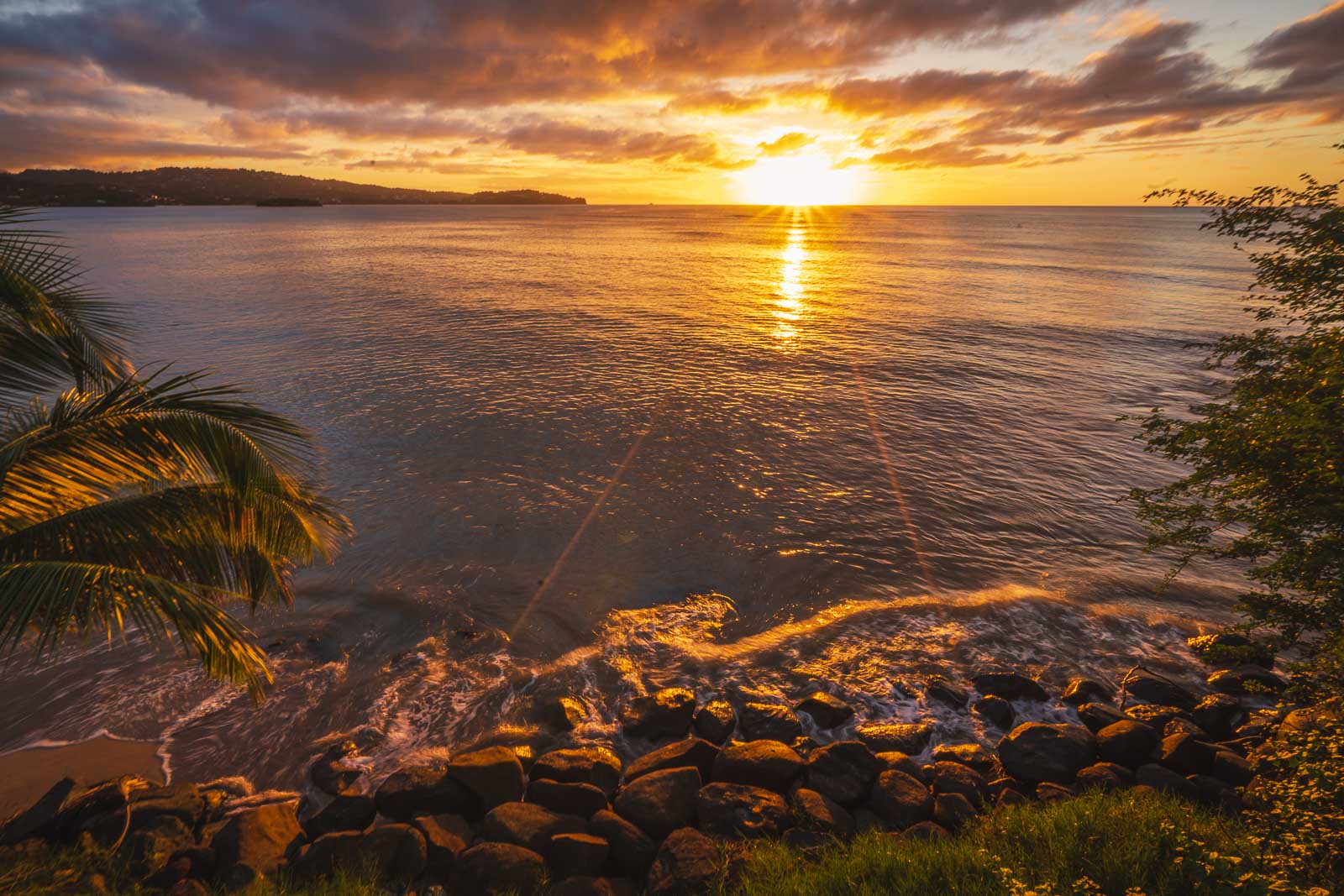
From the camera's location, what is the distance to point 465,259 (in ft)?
302

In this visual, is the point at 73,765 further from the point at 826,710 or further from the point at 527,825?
the point at 826,710

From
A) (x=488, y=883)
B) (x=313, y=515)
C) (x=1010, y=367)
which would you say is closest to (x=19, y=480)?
(x=313, y=515)

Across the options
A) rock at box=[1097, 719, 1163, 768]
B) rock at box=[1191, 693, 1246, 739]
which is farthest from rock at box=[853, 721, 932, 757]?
rock at box=[1191, 693, 1246, 739]

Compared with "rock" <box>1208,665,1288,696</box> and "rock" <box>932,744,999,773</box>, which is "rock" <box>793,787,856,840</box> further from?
"rock" <box>1208,665,1288,696</box>

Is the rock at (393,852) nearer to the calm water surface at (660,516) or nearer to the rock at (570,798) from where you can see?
the rock at (570,798)

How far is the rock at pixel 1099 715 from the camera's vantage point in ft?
37.5

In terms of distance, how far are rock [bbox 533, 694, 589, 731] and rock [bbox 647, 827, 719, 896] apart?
3.68m

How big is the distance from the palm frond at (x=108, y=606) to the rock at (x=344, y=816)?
4.32 m

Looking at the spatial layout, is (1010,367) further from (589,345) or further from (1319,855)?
(1319,855)

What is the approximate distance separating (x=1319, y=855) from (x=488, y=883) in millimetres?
9884

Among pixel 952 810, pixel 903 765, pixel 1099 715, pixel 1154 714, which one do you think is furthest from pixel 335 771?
pixel 1154 714

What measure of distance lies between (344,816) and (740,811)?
6.49m

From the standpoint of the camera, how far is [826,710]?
1163 cm

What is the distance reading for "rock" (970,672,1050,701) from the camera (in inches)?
490
